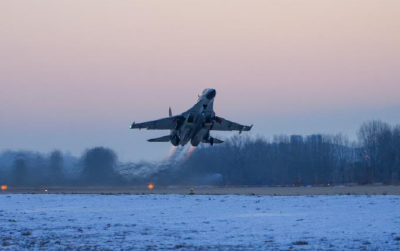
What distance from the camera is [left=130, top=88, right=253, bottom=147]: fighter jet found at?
47062 millimetres

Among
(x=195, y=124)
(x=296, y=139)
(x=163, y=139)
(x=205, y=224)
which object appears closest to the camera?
(x=205, y=224)

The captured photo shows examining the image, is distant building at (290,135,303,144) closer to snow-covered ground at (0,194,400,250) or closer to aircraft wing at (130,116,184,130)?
aircraft wing at (130,116,184,130)

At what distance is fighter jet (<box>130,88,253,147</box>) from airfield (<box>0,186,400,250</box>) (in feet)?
22.3

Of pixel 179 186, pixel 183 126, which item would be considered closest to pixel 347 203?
pixel 183 126

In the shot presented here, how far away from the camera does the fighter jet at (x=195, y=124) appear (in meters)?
47.1

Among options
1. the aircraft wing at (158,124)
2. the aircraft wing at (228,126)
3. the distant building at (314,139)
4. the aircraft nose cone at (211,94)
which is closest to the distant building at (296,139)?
the distant building at (314,139)

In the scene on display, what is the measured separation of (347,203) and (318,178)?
157 feet

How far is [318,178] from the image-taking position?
8350 centimetres

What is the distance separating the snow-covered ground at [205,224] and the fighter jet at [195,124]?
286 inches

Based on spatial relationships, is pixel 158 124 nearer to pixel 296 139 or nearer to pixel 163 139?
pixel 163 139

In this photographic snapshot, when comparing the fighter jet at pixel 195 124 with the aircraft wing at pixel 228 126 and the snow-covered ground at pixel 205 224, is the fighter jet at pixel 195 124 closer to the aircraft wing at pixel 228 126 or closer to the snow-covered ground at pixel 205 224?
the aircraft wing at pixel 228 126

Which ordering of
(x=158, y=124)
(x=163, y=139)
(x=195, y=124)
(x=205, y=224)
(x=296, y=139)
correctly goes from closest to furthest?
1. (x=205, y=224)
2. (x=195, y=124)
3. (x=158, y=124)
4. (x=163, y=139)
5. (x=296, y=139)

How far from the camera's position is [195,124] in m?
49.2

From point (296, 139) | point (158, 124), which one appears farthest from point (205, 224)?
point (296, 139)
